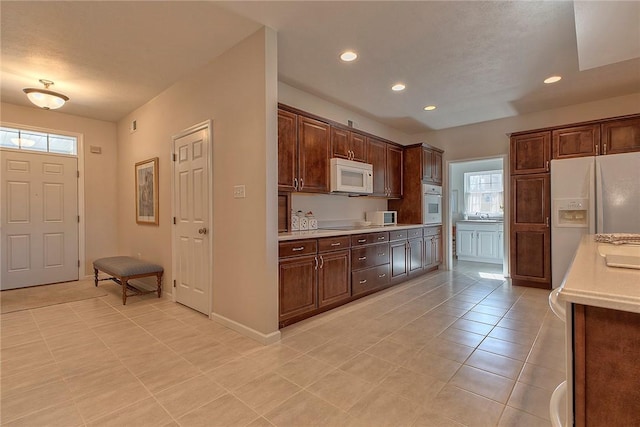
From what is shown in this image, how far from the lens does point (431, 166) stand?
554cm

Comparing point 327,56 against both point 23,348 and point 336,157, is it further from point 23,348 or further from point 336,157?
point 23,348

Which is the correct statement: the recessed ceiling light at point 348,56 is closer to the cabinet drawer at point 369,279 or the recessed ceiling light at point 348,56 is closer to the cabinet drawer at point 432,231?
the cabinet drawer at point 369,279

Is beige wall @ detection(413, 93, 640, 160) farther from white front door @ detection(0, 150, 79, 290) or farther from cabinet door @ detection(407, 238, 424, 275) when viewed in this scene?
white front door @ detection(0, 150, 79, 290)

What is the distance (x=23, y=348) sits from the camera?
253cm

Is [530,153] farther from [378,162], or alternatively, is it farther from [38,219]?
[38,219]

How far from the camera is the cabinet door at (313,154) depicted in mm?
3607

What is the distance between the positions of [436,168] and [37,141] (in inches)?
261

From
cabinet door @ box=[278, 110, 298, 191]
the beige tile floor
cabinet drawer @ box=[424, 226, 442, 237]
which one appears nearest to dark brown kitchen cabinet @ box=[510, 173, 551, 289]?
the beige tile floor

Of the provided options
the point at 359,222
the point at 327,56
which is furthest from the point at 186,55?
the point at 359,222

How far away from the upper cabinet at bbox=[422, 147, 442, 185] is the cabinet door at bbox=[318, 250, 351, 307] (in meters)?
2.61

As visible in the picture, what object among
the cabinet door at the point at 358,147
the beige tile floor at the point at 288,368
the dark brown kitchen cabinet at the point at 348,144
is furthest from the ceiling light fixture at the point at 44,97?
the cabinet door at the point at 358,147

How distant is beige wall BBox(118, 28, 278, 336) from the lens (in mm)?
2602

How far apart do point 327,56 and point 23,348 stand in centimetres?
382

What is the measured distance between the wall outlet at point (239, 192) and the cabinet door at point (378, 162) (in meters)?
2.44
